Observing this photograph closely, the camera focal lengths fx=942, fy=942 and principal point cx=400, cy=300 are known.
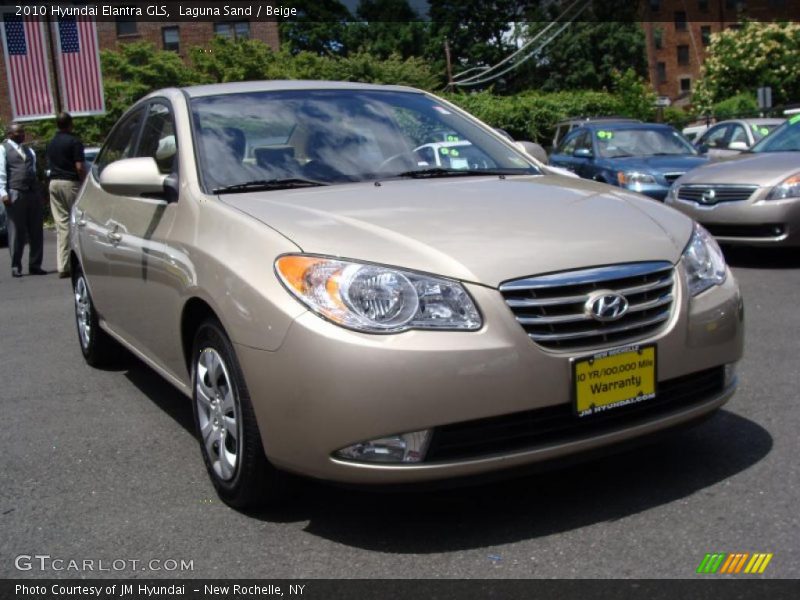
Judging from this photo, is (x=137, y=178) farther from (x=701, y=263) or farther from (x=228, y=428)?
(x=701, y=263)

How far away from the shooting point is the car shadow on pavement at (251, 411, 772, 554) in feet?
10.6

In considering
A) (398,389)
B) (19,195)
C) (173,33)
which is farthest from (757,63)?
(398,389)

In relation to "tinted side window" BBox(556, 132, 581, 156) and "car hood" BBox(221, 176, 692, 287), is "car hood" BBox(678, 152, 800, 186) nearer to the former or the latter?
"tinted side window" BBox(556, 132, 581, 156)

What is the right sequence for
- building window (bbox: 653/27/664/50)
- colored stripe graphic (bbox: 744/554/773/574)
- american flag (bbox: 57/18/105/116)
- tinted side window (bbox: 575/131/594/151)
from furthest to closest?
building window (bbox: 653/27/664/50) < american flag (bbox: 57/18/105/116) < tinted side window (bbox: 575/131/594/151) < colored stripe graphic (bbox: 744/554/773/574)

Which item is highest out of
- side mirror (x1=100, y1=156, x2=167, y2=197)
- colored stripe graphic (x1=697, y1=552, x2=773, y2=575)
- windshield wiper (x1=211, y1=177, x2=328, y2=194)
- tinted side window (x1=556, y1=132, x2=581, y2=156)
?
side mirror (x1=100, y1=156, x2=167, y2=197)

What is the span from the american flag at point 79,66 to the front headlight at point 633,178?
36.9 feet

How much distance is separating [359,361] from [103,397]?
2.99 metres

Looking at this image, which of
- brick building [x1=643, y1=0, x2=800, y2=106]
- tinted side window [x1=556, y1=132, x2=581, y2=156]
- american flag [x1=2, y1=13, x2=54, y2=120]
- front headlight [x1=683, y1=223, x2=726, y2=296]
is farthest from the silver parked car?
brick building [x1=643, y1=0, x2=800, y2=106]

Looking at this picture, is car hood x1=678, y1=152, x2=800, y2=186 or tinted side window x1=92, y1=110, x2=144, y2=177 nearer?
tinted side window x1=92, y1=110, x2=144, y2=177

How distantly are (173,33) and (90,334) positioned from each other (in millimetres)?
50282

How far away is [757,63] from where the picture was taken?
52.1m

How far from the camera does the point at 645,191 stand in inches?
449

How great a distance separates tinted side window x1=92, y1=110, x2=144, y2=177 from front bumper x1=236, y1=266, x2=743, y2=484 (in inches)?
98.4

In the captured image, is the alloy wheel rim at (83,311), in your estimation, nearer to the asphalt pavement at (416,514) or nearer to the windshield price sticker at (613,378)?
the asphalt pavement at (416,514)
